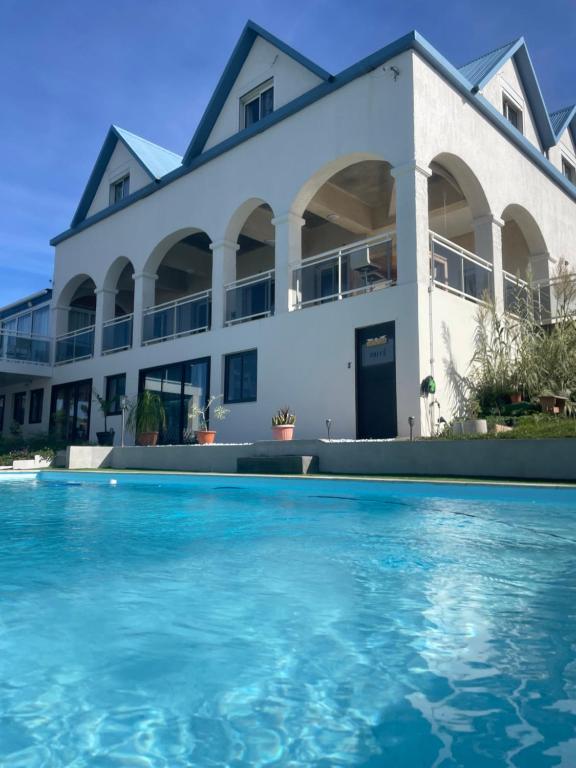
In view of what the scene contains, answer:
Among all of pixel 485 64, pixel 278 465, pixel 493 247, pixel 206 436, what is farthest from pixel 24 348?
pixel 485 64

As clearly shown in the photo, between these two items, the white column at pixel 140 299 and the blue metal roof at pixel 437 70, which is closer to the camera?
the blue metal roof at pixel 437 70

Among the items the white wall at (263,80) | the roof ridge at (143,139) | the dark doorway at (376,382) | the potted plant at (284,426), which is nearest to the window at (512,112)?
the white wall at (263,80)

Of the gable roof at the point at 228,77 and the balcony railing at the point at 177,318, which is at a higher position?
the gable roof at the point at 228,77

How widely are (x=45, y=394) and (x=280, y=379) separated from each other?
490 inches

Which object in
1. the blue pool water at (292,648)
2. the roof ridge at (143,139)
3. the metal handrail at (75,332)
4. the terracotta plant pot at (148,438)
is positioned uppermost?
the roof ridge at (143,139)

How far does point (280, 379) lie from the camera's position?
42.7 feet

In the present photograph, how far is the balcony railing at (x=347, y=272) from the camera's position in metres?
11.7

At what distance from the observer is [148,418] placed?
15.9 metres

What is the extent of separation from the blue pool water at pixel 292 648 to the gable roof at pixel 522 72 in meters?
13.9

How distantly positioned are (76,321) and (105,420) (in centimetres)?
618

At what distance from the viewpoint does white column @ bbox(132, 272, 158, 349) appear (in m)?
17.7

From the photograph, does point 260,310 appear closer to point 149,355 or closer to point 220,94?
point 149,355

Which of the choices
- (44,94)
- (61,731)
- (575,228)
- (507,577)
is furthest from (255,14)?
(61,731)

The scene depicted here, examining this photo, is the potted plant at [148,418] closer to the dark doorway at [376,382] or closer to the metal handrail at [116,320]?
the metal handrail at [116,320]
